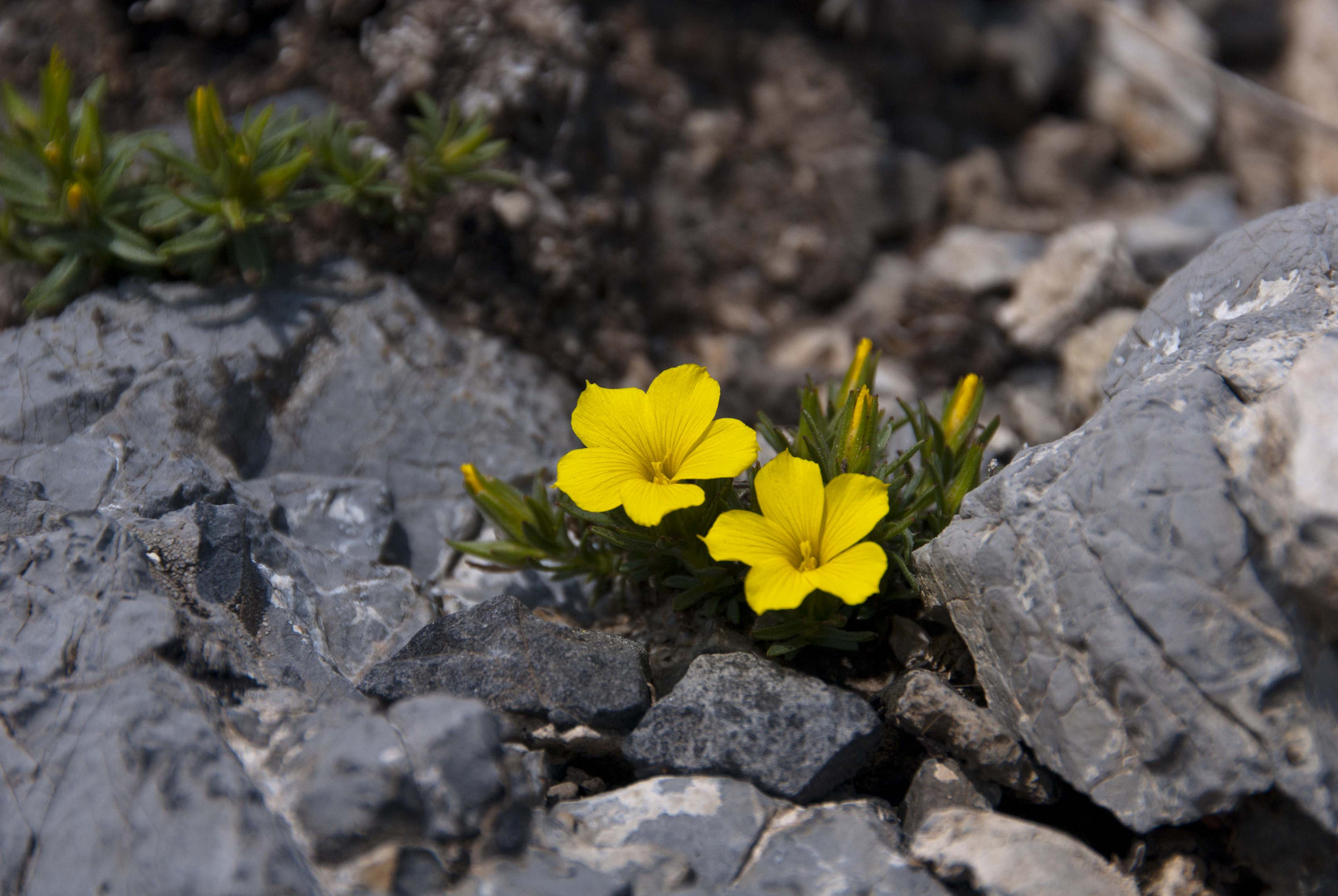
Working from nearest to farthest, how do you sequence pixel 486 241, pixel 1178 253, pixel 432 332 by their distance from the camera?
1. pixel 432 332
2. pixel 486 241
3. pixel 1178 253

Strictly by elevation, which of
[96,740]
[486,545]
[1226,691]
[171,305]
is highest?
[1226,691]

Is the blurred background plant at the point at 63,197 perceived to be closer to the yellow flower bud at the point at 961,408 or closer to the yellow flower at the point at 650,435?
the yellow flower at the point at 650,435

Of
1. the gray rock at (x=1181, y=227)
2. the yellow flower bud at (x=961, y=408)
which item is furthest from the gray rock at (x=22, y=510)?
the gray rock at (x=1181, y=227)

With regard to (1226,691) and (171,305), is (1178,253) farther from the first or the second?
(171,305)

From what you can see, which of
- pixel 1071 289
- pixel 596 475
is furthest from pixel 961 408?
pixel 1071 289

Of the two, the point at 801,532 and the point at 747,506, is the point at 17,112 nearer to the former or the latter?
the point at 747,506

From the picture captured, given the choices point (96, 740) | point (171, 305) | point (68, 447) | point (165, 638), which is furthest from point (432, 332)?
point (96, 740)
